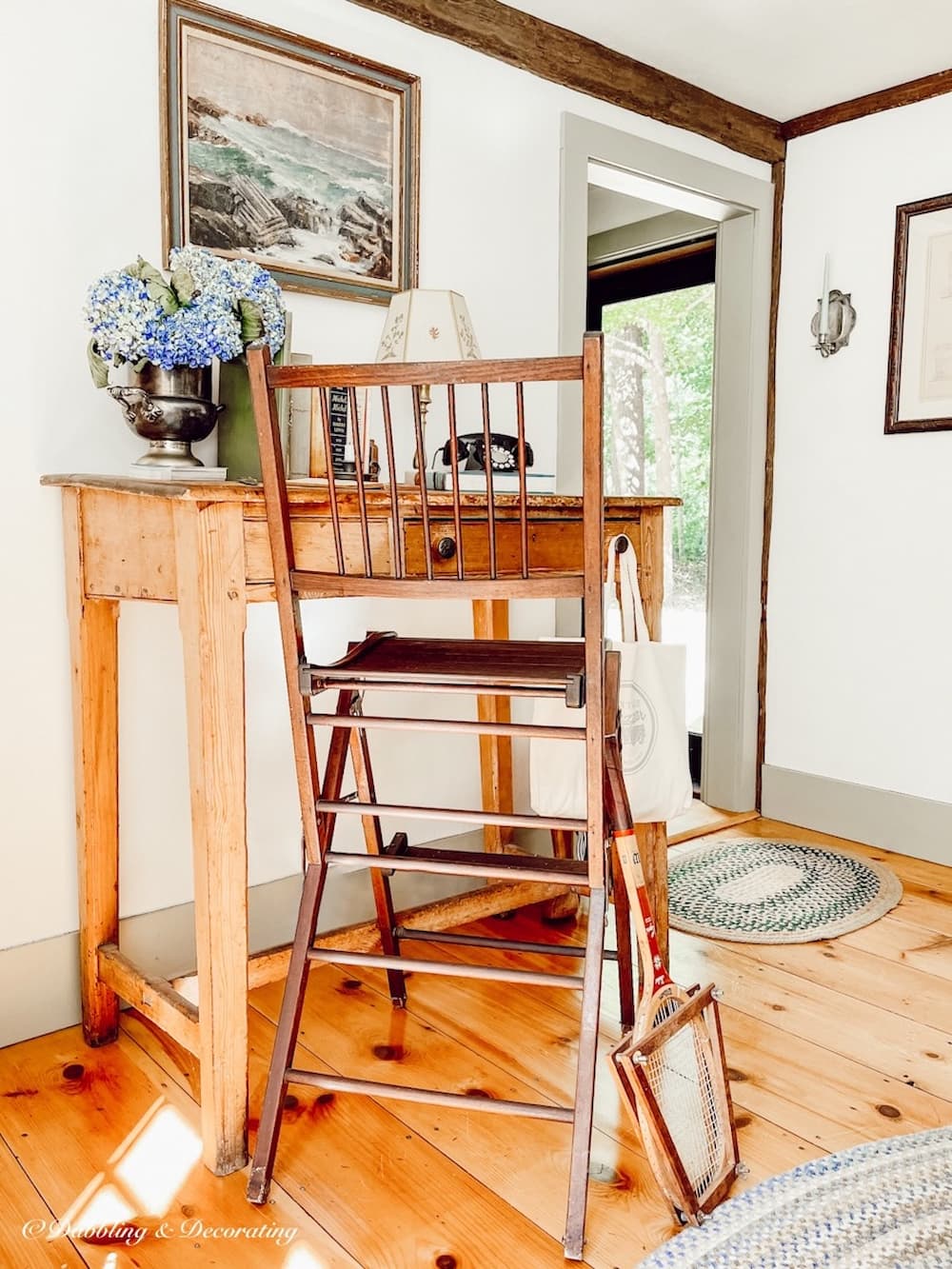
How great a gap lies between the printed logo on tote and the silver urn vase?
899mm

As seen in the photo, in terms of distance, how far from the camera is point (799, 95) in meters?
3.05

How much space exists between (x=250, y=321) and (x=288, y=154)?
64 cm

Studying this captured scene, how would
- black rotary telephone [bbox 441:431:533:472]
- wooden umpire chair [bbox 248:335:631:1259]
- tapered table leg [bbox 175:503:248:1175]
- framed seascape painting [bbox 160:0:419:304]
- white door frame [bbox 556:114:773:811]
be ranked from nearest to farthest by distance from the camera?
wooden umpire chair [bbox 248:335:631:1259], tapered table leg [bbox 175:503:248:1175], framed seascape painting [bbox 160:0:419:304], black rotary telephone [bbox 441:431:533:472], white door frame [bbox 556:114:773:811]

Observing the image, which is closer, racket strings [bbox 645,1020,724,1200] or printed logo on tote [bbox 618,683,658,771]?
→ racket strings [bbox 645,1020,724,1200]

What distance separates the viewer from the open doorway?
12.1ft

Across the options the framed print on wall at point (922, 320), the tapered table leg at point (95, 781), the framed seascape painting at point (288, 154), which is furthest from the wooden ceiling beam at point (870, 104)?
the tapered table leg at point (95, 781)

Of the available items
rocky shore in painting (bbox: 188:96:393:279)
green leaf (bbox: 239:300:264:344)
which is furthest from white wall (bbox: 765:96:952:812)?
green leaf (bbox: 239:300:264:344)

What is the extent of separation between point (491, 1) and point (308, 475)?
55.4 inches

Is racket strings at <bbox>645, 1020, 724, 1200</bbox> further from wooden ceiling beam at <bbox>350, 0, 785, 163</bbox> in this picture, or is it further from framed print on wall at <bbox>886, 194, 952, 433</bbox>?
wooden ceiling beam at <bbox>350, 0, 785, 163</bbox>

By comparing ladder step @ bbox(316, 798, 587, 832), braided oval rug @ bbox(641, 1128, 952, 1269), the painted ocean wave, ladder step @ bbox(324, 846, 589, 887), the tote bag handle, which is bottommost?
braided oval rug @ bbox(641, 1128, 952, 1269)

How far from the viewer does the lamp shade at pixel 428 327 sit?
2.07m

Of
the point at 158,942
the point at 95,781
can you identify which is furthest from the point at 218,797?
the point at 158,942

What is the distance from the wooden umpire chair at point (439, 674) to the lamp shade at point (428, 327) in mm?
536

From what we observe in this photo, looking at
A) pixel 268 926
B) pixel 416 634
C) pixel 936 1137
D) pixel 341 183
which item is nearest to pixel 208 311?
pixel 341 183
